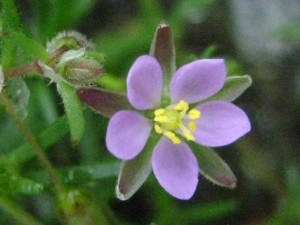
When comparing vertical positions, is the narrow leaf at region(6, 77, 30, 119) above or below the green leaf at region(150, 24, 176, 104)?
below

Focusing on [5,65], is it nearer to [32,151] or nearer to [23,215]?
[32,151]

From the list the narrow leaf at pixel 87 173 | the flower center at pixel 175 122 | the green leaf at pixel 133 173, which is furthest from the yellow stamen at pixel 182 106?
the narrow leaf at pixel 87 173

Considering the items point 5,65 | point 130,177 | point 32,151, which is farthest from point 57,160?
point 130,177

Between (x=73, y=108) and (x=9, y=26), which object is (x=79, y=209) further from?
(x=9, y=26)

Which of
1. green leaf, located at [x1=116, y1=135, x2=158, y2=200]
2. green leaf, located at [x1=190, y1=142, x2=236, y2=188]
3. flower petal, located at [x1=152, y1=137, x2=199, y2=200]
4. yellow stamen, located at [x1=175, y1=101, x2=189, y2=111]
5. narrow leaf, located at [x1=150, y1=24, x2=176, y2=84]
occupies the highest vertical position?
narrow leaf, located at [x1=150, y1=24, x2=176, y2=84]

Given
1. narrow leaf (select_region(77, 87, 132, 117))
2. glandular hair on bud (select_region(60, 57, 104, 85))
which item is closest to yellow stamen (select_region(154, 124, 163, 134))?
narrow leaf (select_region(77, 87, 132, 117))

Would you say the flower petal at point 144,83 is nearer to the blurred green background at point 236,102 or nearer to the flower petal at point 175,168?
the flower petal at point 175,168

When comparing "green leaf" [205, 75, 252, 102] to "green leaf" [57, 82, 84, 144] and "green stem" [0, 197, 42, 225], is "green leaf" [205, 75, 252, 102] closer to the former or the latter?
"green leaf" [57, 82, 84, 144]
